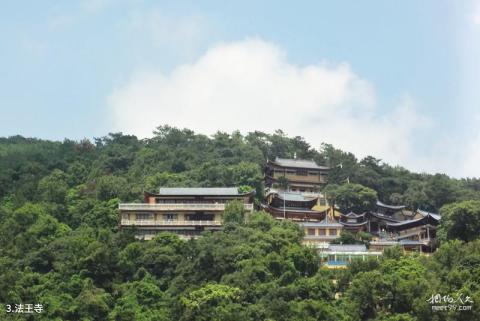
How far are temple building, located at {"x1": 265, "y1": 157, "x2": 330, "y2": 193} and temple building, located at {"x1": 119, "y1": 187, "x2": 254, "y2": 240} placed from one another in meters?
14.4

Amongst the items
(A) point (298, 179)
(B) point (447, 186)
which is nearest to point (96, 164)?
(A) point (298, 179)

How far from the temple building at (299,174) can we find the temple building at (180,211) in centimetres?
1443

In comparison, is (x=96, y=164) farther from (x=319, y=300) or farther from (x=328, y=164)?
(x=319, y=300)

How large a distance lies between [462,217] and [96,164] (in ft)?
99.8

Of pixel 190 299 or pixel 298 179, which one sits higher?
pixel 298 179

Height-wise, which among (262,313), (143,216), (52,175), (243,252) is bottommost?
(262,313)

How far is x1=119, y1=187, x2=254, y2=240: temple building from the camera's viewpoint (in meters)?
48.1

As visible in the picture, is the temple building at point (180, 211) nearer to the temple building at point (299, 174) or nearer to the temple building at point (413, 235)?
the temple building at point (413, 235)

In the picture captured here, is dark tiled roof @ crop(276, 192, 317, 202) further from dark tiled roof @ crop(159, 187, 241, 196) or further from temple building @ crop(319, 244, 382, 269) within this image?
temple building @ crop(319, 244, 382, 269)

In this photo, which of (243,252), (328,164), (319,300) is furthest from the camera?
(328,164)

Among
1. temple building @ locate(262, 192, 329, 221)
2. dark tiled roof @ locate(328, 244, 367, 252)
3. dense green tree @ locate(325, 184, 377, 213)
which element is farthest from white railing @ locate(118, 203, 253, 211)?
dense green tree @ locate(325, 184, 377, 213)

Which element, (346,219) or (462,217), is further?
(346,219)

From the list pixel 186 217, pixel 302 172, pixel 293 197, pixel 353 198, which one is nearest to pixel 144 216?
pixel 186 217

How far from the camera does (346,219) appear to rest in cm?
5566
